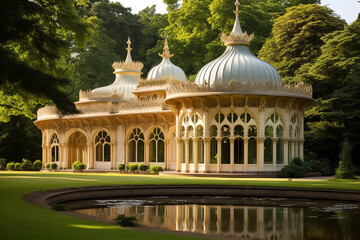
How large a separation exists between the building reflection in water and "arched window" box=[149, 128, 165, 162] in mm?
20148

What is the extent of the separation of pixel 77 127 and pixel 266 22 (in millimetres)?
23818

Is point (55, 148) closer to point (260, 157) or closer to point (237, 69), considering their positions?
point (237, 69)

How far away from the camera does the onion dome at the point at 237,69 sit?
32750 millimetres

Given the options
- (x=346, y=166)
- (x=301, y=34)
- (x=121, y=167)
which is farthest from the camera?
(x=301, y=34)

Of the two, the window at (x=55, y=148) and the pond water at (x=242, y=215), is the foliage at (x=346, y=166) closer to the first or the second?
the pond water at (x=242, y=215)

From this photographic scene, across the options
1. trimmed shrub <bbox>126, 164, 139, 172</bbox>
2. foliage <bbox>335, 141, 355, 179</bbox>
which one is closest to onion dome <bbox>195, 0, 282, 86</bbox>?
foliage <bbox>335, 141, 355, 179</bbox>

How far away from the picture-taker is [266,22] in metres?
56.0

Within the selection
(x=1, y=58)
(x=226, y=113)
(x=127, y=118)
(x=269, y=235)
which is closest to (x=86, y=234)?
(x=269, y=235)

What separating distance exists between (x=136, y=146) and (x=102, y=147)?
3.72 metres

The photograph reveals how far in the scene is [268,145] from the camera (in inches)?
1267

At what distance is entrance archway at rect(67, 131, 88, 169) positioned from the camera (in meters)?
46.4

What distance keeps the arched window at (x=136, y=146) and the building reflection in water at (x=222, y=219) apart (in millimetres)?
21574

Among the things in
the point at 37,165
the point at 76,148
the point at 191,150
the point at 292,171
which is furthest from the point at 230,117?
the point at 37,165

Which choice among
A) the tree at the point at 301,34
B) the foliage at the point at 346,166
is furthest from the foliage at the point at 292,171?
the tree at the point at 301,34
